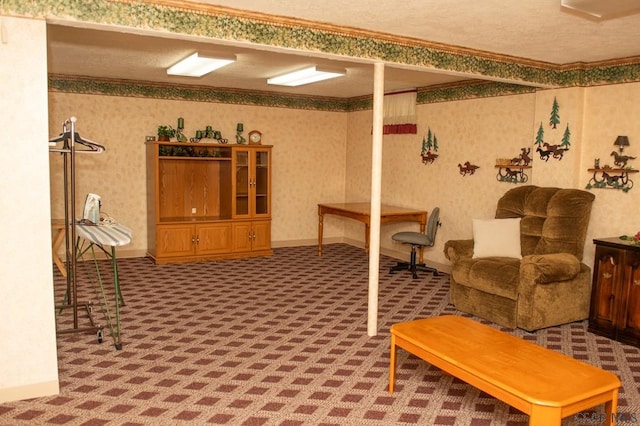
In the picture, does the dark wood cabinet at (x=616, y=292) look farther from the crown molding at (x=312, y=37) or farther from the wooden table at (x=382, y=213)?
the wooden table at (x=382, y=213)

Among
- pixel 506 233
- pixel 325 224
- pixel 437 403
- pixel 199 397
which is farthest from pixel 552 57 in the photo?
pixel 325 224

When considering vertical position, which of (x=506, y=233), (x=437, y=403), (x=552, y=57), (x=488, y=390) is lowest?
(x=437, y=403)

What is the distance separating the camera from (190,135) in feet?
27.2

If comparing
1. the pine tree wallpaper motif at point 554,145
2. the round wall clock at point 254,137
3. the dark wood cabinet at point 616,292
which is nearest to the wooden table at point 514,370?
A: the dark wood cabinet at point 616,292

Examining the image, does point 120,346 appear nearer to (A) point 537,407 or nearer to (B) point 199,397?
(B) point 199,397

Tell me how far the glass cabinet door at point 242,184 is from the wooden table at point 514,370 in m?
4.96

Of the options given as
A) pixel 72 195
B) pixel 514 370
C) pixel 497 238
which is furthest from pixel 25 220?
pixel 497 238

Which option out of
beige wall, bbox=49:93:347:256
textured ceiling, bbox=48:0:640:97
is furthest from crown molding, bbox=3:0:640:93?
beige wall, bbox=49:93:347:256

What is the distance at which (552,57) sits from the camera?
523 centimetres

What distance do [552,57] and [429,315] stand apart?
9.19 ft

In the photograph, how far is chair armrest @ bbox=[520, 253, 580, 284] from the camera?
15.8ft

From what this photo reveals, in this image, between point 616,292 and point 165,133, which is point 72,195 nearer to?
point 165,133

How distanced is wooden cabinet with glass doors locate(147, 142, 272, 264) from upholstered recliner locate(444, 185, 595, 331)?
351cm

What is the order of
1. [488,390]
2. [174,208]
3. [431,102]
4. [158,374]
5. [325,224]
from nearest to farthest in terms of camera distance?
[488,390], [158,374], [431,102], [174,208], [325,224]
